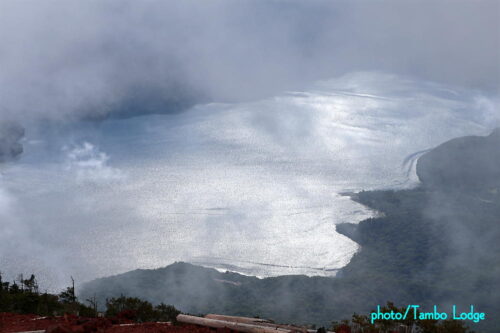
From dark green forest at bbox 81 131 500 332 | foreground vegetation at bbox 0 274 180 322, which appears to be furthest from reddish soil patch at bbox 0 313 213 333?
dark green forest at bbox 81 131 500 332

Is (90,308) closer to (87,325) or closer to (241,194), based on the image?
(87,325)

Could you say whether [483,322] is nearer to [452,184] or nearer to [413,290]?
[413,290]

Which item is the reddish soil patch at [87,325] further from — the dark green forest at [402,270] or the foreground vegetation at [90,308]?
the dark green forest at [402,270]

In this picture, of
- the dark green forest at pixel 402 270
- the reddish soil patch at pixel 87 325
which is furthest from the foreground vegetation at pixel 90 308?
the dark green forest at pixel 402 270

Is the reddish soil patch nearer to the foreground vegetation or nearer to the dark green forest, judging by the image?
the foreground vegetation

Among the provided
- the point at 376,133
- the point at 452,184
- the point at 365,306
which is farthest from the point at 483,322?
the point at 376,133

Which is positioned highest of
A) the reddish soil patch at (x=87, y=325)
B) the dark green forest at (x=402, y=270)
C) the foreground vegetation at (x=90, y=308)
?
the dark green forest at (x=402, y=270)

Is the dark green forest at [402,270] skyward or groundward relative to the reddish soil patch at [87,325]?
skyward

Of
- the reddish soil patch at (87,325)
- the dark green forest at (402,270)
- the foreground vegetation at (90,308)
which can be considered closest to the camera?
the reddish soil patch at (87,325)

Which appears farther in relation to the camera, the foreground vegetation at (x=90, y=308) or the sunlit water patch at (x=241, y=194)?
the sunlit water patch at (x=241, y=194)

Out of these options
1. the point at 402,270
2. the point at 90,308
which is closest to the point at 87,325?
the point at 90,308

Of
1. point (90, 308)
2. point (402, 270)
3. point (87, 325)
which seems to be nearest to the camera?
point (87, 325)
